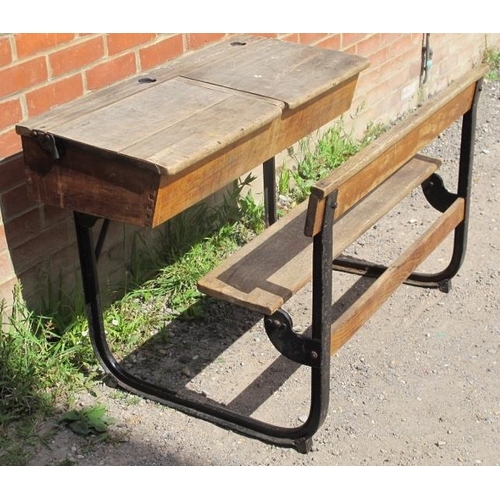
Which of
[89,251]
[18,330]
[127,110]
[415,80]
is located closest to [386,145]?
[127,110]

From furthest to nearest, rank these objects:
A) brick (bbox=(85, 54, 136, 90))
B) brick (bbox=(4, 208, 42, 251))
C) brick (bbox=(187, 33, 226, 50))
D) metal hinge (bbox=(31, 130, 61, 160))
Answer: brick (bbox=(187, 33, 226, 50)) < brick (bbox=(85, 54, 136, 90)) < brick (bbox=(4, 208, 42, 251)) < metal hinge (bbox=(31, 130, 61, 160))

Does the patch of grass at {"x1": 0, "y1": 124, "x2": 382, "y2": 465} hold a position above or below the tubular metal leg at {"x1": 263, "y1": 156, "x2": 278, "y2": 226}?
below

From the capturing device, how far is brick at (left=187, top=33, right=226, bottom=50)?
12.8 feet

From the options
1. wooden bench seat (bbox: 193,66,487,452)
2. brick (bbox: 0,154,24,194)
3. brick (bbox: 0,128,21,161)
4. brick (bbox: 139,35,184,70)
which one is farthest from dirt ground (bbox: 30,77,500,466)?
brick (bbox: 139,35,184,70)

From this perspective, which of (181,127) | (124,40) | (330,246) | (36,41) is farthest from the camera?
(124,40)

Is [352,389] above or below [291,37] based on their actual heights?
below

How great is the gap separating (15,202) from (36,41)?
21.1 inches

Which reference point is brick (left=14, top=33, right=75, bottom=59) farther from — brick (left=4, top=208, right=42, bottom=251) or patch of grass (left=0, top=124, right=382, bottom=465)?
patch of grass (left=0, top=124, right=382, bottom=465)

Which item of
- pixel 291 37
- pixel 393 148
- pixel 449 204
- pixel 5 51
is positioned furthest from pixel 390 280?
pixel 291 37

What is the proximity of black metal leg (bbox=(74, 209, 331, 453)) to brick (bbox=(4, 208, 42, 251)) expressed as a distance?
267 mm

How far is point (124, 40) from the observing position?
3.55 meters

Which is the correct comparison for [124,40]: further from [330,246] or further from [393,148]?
[330,246]

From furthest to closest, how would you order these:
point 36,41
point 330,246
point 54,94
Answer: point 54,94
point 36,41
point 330,246

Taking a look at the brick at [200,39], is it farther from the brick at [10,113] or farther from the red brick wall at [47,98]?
the brick at [10,113]
